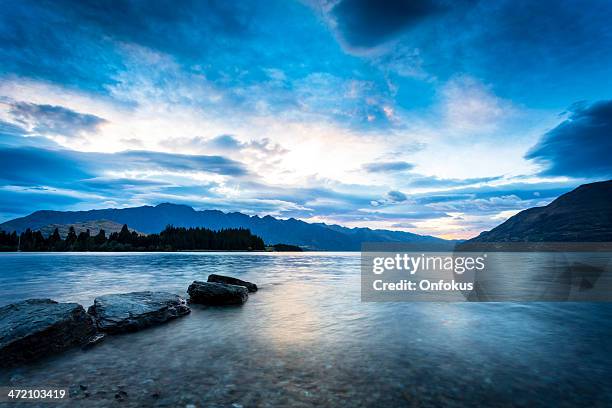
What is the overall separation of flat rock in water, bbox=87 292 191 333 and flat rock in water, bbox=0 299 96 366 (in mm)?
1247

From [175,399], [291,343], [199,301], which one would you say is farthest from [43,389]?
[199,301]

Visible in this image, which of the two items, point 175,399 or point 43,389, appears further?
point 43,389

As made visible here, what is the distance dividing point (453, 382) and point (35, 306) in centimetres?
1980

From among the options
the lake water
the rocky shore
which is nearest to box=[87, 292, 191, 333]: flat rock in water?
Result: the rocky shore

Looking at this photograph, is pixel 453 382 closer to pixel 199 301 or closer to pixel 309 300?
pixel 309 300

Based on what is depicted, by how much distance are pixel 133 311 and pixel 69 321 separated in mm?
4097

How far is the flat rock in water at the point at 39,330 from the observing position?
39.7ft

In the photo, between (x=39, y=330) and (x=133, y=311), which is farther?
(x=133, y=311)

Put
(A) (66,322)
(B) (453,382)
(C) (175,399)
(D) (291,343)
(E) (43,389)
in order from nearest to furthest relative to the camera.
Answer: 1. (C) (175,399)
2. (E) (43,389)
3. (B) (453,382)
4. (A) (66,322)
5. (D) (291,343)

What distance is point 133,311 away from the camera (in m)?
18.2

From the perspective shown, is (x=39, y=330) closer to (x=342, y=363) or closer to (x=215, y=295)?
(x=342, y=363)

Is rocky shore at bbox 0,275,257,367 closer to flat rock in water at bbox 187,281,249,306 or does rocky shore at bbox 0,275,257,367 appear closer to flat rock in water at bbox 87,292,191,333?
flat rock in water at bbox 87,292,191,333

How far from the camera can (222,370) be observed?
11320 mm

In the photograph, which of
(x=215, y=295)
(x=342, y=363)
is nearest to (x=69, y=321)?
(x=215, y=295)
